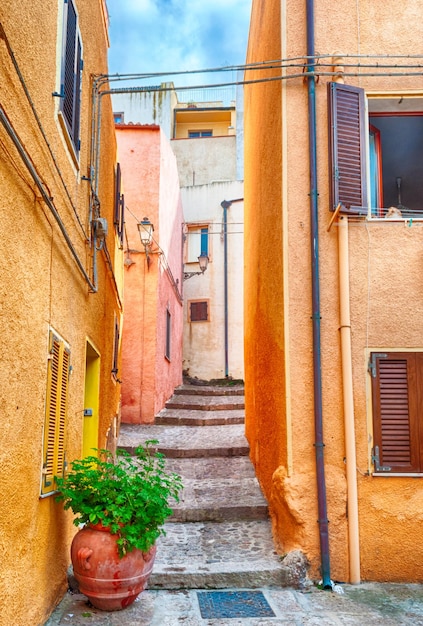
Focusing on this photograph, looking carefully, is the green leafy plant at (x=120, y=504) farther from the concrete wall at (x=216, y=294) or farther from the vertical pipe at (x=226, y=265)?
the vertical pipe at (x=226, y=265)

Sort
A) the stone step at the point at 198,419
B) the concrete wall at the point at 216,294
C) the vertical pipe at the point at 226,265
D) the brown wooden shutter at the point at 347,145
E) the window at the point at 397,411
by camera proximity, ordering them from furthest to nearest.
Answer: the concrete wall at the point at 216,294 < the vertical pipe at the point at 226,265 < the stone step at the point at 198,419 < the brown wooden shutter at the point at 347,145 < the window at the point at 397,411

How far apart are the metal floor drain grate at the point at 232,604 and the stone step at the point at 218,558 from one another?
0.16 metres

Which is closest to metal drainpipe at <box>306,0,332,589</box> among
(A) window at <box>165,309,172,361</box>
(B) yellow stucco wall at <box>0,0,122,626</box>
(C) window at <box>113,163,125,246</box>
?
(B) yellow stucco wall at <box>0,0,122,626</box>

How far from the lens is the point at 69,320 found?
6121mm

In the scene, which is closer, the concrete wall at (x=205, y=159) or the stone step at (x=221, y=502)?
the stone step at (x=221, y=502)

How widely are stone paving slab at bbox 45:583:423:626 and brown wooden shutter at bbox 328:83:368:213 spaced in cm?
391

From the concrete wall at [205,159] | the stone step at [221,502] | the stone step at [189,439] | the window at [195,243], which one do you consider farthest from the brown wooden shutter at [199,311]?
the stone step at [221,502]

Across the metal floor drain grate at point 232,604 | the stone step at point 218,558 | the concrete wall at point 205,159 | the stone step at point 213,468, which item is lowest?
the metal floor drain grate at point 232,604

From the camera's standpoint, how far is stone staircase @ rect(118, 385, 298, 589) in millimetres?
6367

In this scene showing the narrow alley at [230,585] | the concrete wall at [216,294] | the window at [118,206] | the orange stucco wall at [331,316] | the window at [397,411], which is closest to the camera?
the narrow alley at [230,585]

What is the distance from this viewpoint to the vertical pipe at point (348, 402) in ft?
20.9

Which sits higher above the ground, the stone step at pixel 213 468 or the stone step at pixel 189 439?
the stone step at pixel 189 439

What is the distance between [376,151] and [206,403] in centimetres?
970

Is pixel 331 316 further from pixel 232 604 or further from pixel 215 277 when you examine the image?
pixel 215 277
